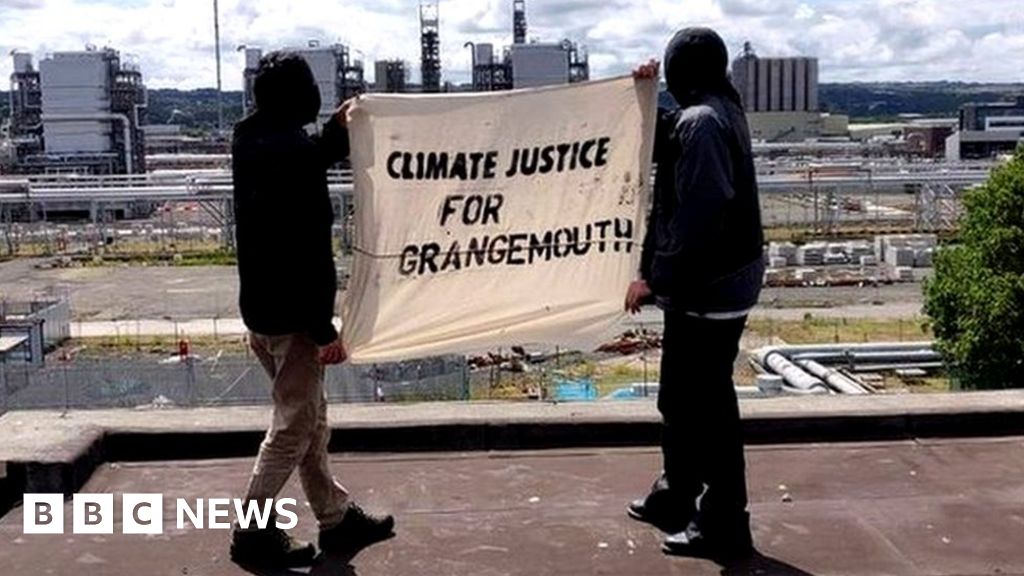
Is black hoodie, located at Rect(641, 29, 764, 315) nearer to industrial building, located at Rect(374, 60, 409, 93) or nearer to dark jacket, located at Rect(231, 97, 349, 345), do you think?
dark jacket, located at Rect(231, 97, 349, 345)

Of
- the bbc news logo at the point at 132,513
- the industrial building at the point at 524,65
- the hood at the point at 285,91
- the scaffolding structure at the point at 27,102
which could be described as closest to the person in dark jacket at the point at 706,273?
the hood at the point at 285,91

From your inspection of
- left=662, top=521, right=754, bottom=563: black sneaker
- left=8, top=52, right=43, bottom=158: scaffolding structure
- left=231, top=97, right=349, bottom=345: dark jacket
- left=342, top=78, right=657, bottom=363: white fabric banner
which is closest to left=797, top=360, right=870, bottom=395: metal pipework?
left=342, top=78, right=657, bottom=363: white fabric banner

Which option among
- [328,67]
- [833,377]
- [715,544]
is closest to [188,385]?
[833,377]

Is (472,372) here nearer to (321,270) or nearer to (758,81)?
(321,270)

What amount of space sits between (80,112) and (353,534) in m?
69.0

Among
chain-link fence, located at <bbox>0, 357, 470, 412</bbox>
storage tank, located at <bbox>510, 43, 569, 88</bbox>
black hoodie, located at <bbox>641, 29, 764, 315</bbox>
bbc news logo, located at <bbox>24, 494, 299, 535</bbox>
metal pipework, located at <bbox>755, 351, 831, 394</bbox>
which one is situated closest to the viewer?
black hoodie, located at <bbox>641, 29, 764, 315</bbox>

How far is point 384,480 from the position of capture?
14.8ft

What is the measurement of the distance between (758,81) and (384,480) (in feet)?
402

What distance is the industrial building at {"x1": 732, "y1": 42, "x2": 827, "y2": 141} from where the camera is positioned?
123 m

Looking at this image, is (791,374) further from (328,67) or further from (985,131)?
(985,131)

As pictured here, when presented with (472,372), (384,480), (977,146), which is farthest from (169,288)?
(977,146)

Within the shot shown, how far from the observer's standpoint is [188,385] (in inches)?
676

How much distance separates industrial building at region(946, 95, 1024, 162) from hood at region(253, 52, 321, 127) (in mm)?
85670

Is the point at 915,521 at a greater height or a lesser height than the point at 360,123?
lesser
